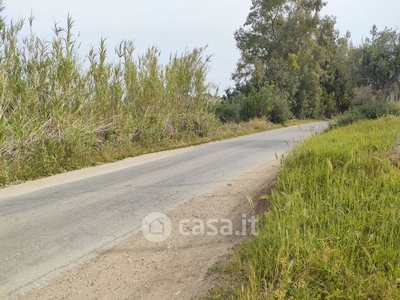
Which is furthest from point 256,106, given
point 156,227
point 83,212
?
point 156,227

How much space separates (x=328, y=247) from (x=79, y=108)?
25.6ft

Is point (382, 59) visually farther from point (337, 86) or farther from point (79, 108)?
point (337, 86)

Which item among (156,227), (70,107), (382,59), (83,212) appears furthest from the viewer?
(382,59)

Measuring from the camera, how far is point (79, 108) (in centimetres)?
861

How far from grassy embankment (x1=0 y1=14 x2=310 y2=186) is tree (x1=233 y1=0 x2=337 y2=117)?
19.8 meters

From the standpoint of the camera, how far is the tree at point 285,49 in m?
30.8

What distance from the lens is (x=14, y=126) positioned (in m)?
7.13

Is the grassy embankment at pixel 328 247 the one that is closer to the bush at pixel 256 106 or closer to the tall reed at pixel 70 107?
the tall reed at pixel 70 107

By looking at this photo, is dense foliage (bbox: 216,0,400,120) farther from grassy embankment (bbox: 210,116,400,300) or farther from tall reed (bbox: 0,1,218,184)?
grassy embankment (bbox: 210,116,400,300)

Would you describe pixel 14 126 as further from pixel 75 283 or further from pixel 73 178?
pixel 75 283

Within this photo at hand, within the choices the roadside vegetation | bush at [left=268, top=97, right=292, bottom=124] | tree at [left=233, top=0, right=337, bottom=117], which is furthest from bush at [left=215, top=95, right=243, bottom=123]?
the roadside vegetation

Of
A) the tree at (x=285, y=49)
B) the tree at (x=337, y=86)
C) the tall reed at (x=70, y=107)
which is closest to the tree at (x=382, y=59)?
the tall reed at (x=70, y=107)

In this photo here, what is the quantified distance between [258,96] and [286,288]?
22670mm

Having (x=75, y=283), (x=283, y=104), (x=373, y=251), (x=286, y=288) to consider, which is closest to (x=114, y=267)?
(x=75, y=283)
